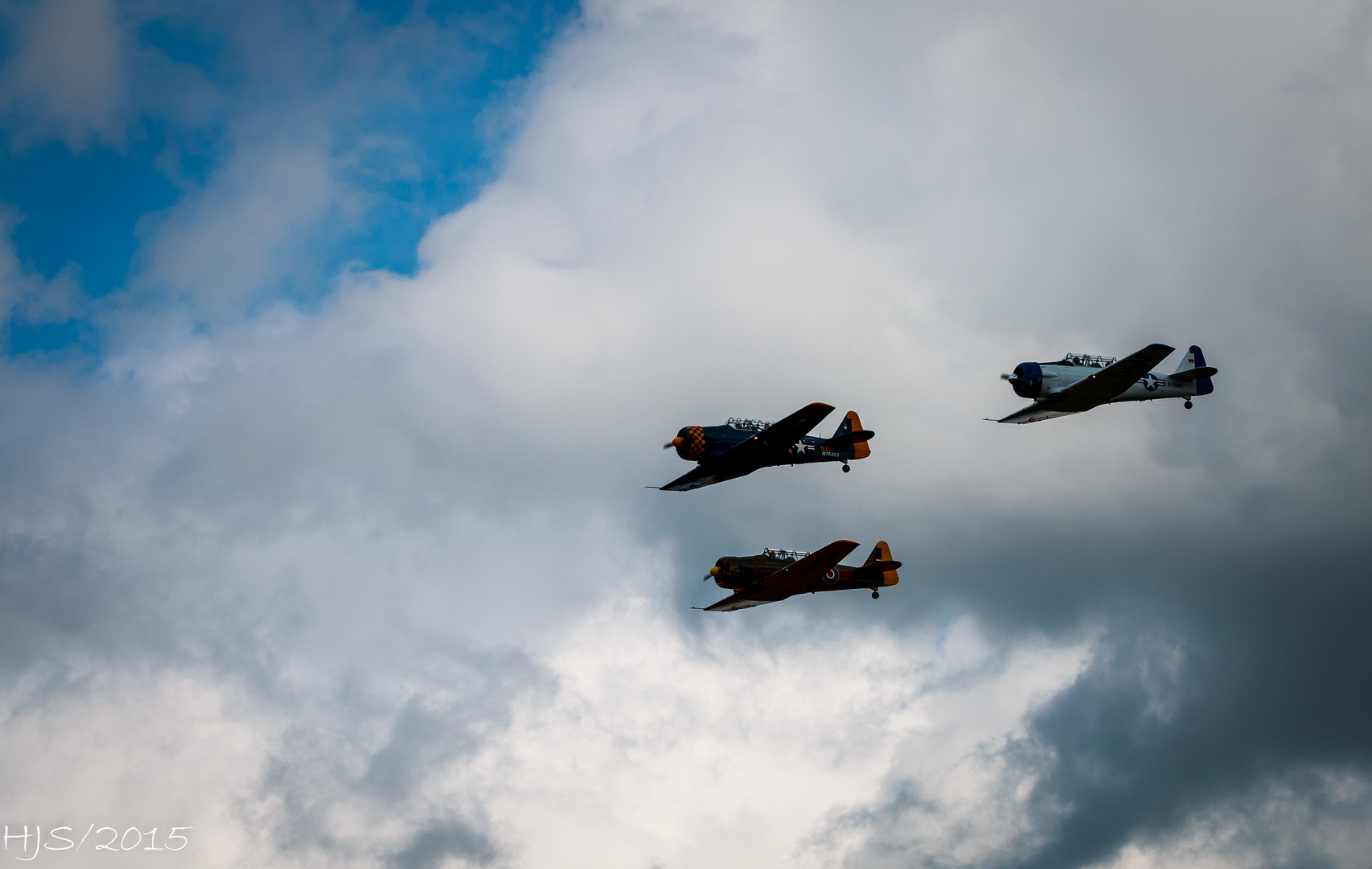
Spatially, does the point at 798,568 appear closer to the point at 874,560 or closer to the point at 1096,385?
the point at 874,560

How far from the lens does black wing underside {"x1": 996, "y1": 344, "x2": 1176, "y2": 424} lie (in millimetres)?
72250

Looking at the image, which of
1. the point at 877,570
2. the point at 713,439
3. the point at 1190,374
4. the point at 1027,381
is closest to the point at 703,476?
the point at 713,439

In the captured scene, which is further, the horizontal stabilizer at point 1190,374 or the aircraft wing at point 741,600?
the aircraft wing at point 741,600

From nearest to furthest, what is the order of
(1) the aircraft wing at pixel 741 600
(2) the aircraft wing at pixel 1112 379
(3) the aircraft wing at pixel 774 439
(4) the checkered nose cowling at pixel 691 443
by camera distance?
(2) the aircraft wing at pixel 1112 379
(3) the aircraft wing at pixel 774 439
(4) the checkered nose cowling at pixel 691 443
(1) the aircraft wing at pixel 741 600

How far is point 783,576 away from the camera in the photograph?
83438mm

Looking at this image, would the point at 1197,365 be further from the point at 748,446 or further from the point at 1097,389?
the point at 748,446

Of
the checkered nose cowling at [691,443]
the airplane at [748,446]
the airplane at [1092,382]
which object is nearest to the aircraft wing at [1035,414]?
the airplane at [1092,382]

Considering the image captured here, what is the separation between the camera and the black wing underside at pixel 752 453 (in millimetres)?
75000

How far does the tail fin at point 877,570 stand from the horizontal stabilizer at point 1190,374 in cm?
2518

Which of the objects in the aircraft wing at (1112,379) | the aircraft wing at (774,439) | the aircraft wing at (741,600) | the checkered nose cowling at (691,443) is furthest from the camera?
the aircraft wing at (741,600)

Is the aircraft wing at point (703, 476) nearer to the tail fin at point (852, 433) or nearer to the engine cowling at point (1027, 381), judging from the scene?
the tail fin at point (852, 433)

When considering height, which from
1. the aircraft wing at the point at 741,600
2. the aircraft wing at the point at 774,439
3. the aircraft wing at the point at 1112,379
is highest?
the aircraft wing at the point at 774,439

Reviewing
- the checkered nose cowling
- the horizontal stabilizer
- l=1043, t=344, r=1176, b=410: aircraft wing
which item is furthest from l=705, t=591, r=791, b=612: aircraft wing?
the horizontal stabilizer

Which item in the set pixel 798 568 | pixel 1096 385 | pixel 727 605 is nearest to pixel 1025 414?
pixel 1096 385
